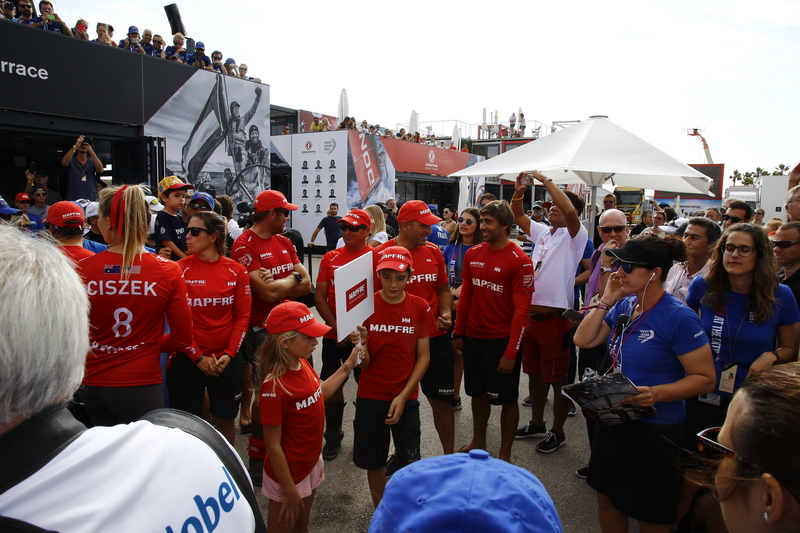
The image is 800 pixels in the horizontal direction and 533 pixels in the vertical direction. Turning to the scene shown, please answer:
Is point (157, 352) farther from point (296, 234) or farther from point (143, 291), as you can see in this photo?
point (296, 234)

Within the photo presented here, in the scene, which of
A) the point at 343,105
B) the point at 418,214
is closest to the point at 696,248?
the point at 418,214

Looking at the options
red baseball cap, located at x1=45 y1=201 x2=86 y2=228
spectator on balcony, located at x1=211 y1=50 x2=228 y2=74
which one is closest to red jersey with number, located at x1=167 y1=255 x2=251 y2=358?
red baseball cap, located at x1=45 y1=201 x2=86 y2=228

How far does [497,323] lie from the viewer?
12.5 ft

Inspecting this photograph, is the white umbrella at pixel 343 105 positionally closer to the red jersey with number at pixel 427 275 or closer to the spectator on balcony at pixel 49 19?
the spectator on balcony at pixel 49 19

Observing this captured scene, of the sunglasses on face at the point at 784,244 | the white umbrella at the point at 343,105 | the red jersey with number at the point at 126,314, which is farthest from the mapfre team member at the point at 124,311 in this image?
the white umbrella at the point at 343,105

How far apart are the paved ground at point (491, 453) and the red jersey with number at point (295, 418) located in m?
0.82

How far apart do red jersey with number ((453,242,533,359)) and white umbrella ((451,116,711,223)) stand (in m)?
1.25

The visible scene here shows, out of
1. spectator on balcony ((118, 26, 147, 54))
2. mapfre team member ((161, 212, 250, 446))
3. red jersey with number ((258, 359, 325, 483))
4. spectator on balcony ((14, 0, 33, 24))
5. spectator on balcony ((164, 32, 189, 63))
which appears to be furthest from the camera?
spectator on balcony ((164, 32, 189, 63))

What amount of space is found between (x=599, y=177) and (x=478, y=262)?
330 centimetres

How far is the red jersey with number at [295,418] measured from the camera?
235cm

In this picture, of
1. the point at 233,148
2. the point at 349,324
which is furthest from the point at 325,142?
the point at 349,324

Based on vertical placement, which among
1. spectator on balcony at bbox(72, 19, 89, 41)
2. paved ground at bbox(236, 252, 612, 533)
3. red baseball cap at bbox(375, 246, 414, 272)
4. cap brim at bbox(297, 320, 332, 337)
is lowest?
paved ground at bbox(236, 252, 612, 533)

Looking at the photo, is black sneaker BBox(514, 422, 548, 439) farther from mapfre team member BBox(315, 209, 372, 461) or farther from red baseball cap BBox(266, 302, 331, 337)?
red baseball cap BBox(266, 302, 331, 337)

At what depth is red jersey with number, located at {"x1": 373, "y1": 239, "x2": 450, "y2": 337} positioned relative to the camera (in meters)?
3.81
